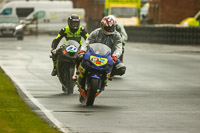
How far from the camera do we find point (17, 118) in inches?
412

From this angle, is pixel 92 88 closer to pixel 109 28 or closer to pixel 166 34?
pixel 109 28

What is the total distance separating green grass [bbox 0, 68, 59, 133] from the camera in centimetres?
937

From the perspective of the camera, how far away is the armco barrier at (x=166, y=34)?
37.2m

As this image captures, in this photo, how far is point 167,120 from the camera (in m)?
10.8

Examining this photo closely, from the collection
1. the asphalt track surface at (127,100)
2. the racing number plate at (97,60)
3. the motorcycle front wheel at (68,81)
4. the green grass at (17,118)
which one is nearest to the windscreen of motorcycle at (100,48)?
the racing number plate at (97,60)

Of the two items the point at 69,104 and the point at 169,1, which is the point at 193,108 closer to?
the point at 69,104

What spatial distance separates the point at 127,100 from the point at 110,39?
1314mm

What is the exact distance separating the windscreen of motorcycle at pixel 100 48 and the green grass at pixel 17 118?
145 cm

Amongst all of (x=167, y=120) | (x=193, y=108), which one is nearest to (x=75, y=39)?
(x=193, y=108)

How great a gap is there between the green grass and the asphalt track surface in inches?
8.3

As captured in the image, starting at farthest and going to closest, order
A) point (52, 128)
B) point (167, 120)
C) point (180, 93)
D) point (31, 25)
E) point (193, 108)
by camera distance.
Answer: point (31, 25) → point (180, 93) → point (193, 108) → point (167, 120) → point (52, 128)

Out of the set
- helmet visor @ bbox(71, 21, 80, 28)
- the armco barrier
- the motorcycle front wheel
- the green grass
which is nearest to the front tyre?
the green grass

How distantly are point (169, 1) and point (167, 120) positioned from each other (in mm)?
46692

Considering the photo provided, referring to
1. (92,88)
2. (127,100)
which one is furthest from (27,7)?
(92,88)
